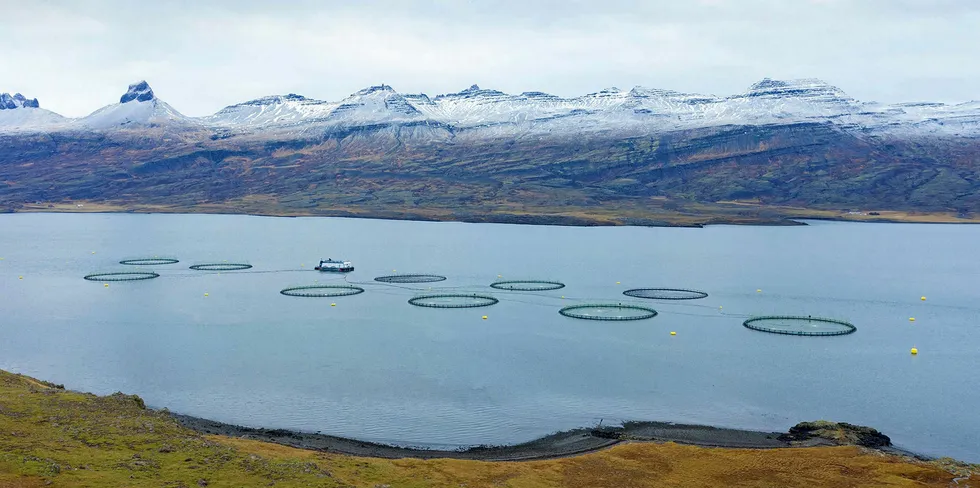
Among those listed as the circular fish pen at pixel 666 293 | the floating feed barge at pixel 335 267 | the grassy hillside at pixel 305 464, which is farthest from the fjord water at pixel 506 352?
the grassy hillside at pixel 305 464

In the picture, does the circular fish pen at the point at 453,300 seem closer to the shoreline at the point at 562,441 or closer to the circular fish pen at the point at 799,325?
the circular fish pen at the point at 799,325

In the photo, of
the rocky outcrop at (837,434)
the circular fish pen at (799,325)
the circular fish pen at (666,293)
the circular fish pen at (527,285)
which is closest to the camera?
the rocky outcrop at (837,434)

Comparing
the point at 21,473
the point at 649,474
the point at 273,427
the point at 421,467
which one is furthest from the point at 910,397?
the point at 21,473

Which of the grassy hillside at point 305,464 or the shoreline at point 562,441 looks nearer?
the grassy hillside at point 305,464

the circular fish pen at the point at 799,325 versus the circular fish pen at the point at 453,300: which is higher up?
the circular fish pen at the point at 799,325

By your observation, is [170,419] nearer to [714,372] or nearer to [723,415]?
[723,415]

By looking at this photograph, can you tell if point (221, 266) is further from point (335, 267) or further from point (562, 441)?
point (562, 441)
